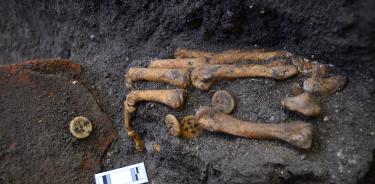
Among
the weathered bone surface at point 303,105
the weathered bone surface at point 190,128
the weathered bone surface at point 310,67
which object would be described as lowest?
the weathered bone surface at point 190,128

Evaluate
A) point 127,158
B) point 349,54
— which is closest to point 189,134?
point 127,158

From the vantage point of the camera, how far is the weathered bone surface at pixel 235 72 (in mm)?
1845

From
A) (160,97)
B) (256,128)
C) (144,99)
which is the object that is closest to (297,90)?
(256,128)

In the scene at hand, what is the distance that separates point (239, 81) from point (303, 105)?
0.36 m

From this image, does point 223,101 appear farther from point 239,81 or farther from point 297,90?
point 297,90

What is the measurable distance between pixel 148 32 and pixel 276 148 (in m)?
1.10

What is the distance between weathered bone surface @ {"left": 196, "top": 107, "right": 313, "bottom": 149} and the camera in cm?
165

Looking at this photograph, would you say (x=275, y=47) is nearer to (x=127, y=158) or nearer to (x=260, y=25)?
(x=260, y=25)

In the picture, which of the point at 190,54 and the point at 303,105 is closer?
the point at 303,105

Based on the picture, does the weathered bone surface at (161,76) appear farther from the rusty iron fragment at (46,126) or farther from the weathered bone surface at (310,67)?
the weathered bone surface at (310,67)

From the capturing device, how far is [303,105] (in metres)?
1.70

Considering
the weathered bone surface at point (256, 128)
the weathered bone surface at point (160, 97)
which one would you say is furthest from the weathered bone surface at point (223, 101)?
the weathered bone surface at point (160, 97)

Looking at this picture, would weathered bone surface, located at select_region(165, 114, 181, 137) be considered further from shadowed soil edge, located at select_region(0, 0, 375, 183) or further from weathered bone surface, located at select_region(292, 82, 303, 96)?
weathered bone surface, located at select_region(292, 82, 303, 96)

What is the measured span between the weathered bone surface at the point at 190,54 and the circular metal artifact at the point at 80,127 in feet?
2.05
